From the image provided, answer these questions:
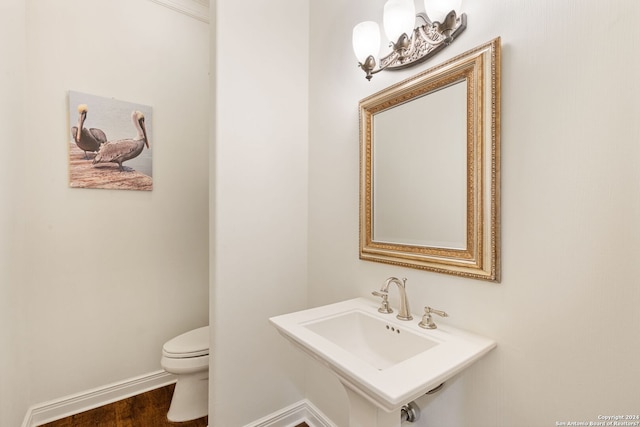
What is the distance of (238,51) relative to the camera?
1.49m

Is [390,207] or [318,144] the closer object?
[390,207]

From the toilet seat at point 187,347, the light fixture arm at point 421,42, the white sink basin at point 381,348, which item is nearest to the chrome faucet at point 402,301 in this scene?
the white sink basin at point 381,348

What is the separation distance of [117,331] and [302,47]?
2262 mm

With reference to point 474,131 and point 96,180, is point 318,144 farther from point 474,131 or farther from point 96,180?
point 96,180

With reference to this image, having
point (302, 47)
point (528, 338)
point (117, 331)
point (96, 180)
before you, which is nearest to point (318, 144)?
point (302, 47)

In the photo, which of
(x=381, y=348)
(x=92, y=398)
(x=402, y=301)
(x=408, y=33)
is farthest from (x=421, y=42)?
(x=92, y=398)

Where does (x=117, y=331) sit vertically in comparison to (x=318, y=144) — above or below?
below

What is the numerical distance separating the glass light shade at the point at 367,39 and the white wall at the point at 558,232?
273 millimetres

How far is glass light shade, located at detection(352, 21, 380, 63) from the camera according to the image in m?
1.21

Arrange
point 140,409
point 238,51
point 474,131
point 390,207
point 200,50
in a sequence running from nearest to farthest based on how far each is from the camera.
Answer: point 474,131 < point 390,207 < point 238,51 < point 140,409 < point 200,50

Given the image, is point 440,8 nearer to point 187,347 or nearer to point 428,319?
point 428,319

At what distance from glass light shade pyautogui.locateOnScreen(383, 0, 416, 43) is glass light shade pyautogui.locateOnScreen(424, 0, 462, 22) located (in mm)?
100

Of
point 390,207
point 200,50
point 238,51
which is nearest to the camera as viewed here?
point 390,207

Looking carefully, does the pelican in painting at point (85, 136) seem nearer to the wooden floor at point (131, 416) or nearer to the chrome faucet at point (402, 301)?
the wooden floor at point (131, 416)
